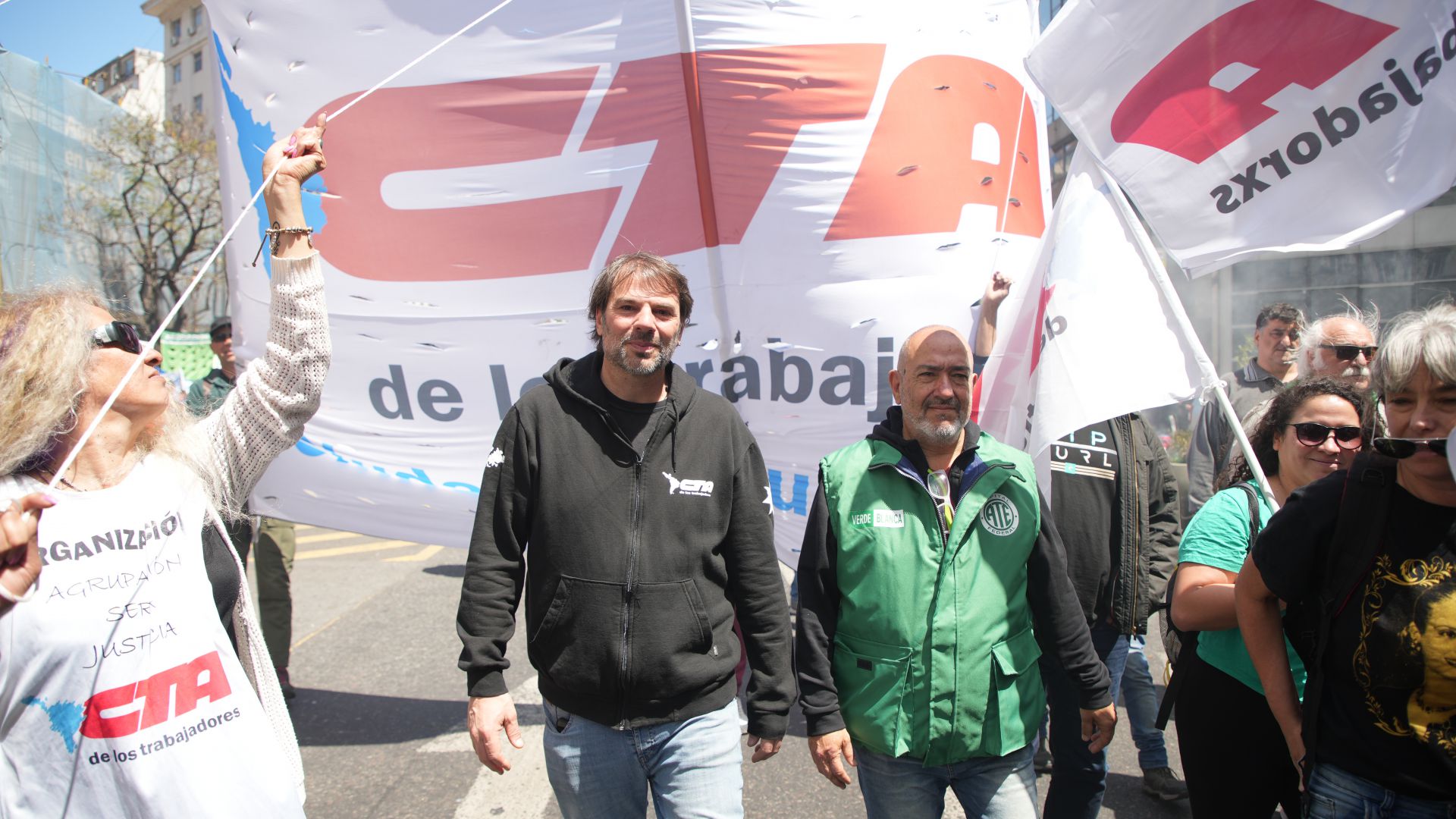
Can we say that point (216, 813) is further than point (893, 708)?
No

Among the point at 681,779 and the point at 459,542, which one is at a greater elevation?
the point at 459,542

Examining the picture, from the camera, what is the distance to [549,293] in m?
3.65

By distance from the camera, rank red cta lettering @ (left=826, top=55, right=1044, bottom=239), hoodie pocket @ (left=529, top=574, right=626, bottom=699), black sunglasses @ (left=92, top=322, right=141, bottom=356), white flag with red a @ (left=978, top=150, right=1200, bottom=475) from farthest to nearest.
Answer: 1. red cta lettering @ (left=826, top=55, right=1044, bottom=239)
2. white flag with red a @ (left=978, top=150, right=1200, bottom=475)
3. hoodie pocket @ (left=529, top=574, right=626, bottom=699)
4. black sunglasses @ (left=92, top=322, right=141, bottom=356)

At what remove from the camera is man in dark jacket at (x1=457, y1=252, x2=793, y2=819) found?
2098 mm

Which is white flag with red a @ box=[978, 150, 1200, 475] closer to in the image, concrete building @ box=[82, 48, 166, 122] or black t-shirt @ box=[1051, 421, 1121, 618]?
black t-shirt @ box=[1051, 421, 1121, 618]

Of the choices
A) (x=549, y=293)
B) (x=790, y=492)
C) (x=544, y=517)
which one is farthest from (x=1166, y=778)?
(x=549, y=293)

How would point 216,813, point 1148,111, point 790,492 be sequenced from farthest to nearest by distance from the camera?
point 790,492 < point 1148,111 < point 216,813

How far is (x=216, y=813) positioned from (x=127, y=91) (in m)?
38.0

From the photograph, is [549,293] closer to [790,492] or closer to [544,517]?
[790,492]

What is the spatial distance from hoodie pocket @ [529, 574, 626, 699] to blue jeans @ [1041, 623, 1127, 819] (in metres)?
1.39

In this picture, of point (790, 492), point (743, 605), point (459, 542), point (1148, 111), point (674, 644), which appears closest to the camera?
point (674, 644)

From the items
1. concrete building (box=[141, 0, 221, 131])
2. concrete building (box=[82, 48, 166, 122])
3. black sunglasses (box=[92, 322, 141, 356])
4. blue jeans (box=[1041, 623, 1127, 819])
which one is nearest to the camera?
black sunglasses (box=[92, 322, 141, 356])

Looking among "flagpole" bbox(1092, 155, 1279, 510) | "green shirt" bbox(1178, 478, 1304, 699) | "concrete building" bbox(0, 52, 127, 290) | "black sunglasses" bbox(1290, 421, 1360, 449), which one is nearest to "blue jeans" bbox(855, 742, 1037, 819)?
"green shirt" bbox(1178, 478, 1304, 699)

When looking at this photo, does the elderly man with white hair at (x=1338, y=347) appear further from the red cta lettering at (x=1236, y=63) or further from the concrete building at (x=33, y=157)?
the concrete building at (x=33, y=157)
